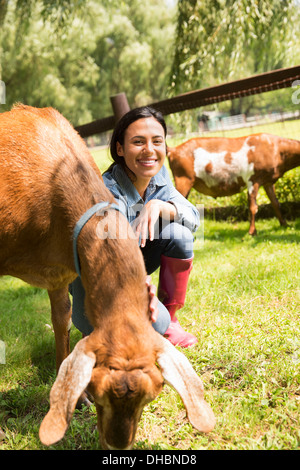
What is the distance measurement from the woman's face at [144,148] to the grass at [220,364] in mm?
1329

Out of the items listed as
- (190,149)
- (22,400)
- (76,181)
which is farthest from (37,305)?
(190,149)

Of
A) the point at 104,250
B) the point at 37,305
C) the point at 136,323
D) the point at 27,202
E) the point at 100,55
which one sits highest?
the point at 100,55

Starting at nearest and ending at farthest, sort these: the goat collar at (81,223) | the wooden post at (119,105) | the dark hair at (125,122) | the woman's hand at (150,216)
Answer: the goat collar at (81,223) → the woman's hand at (150,216) → the dark hair at (125,122) → the wooden post at (119,105)

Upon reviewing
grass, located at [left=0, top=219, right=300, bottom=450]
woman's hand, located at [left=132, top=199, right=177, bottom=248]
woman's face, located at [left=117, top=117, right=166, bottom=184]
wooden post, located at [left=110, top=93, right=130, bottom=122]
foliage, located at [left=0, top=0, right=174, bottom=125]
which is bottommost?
grass, located at [left=0, top=219, right=300, bottom=450]

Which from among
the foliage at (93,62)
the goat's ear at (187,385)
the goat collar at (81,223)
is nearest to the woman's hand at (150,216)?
the goat collar at (81,223)

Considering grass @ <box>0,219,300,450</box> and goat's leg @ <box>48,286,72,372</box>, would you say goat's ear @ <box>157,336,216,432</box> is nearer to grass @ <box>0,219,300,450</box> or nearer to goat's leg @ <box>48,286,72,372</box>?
grass @ <box>0,219,300,450</box>

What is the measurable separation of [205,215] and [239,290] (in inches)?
149

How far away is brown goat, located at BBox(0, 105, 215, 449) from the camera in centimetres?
170

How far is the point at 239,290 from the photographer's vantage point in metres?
4.05

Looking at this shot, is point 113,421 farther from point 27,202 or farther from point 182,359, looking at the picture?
point 27,202

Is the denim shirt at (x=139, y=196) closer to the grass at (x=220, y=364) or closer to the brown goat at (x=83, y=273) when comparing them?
the brown goat at (x=83, y=273)

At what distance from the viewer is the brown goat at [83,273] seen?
1.70 meters

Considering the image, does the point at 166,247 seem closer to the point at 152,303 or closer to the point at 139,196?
the point at 139,196

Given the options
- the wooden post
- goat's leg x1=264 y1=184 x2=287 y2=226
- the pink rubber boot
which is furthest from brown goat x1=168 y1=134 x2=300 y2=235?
the pink rubber boot
